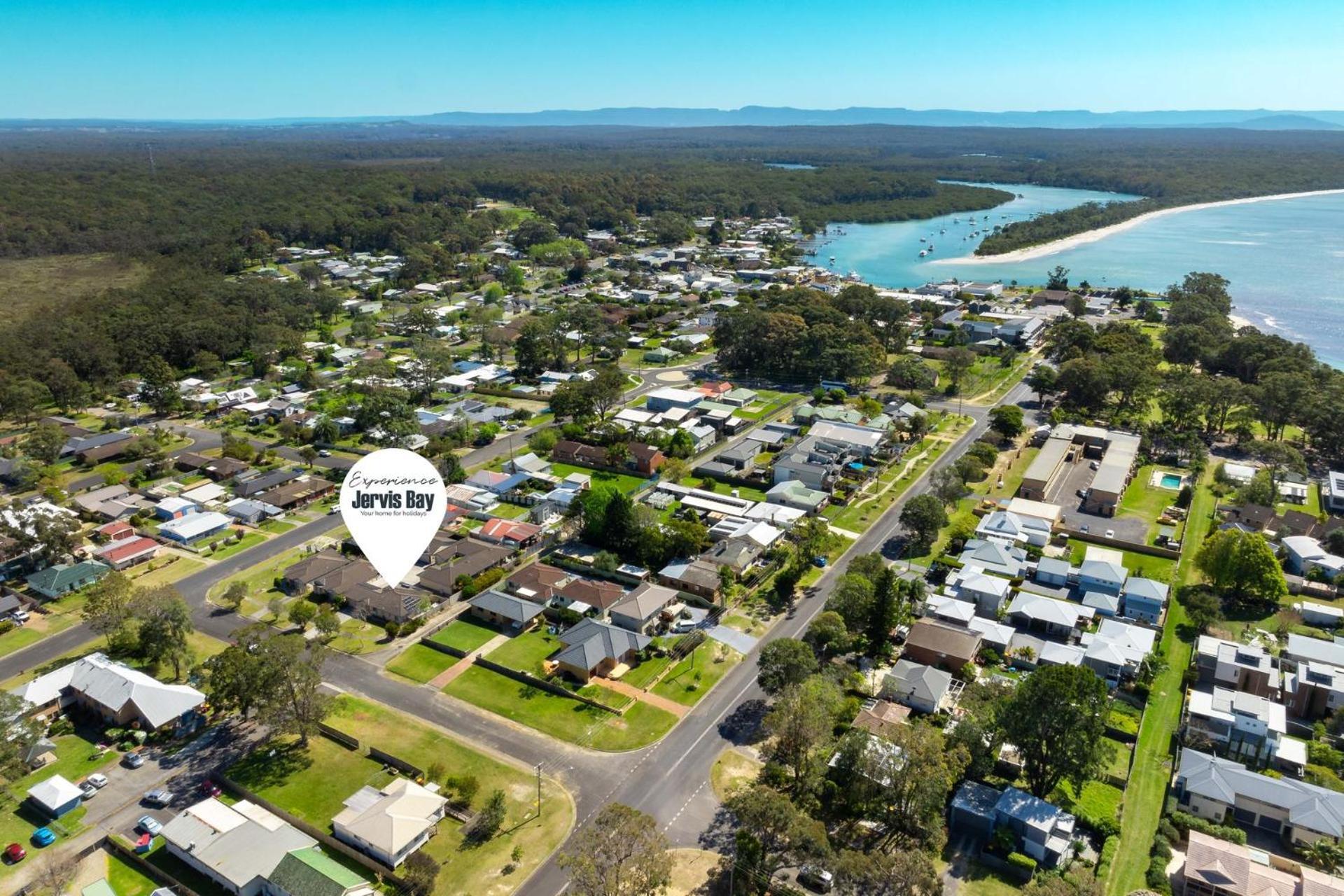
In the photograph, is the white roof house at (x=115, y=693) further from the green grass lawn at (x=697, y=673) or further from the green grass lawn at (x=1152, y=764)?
the green grass lawn at (x=1152, y=764)

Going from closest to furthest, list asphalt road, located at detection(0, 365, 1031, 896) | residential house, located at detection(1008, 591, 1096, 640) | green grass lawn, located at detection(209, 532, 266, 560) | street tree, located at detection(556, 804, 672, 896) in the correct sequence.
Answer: street tree, located at detection(556, 804, 672, 896) < asphalt road, located at detection(0, 365, 1031, 896) < residential house, located at detection(1008, 591, 1096, 640) < green grass lawn, located at detection(209, 532, 266, 560)

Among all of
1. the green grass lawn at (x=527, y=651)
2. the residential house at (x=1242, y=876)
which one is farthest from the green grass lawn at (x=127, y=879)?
the residential house at (x=1242, y=876)

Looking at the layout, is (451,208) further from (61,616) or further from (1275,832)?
(1275,832)

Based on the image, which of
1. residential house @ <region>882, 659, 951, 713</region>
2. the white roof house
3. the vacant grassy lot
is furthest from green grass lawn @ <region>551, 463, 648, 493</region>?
the vacant grassy lot

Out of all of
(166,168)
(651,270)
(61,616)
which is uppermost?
(166,168)

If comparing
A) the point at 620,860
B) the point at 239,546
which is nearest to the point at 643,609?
the point at 620,860

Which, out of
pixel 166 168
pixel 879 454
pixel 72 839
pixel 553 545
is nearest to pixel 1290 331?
pixel 879 454

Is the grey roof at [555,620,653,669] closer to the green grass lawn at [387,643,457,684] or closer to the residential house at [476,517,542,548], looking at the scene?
the green grass lawn at [387,643,457,684]

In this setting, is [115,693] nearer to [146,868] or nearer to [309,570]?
[146,868]
